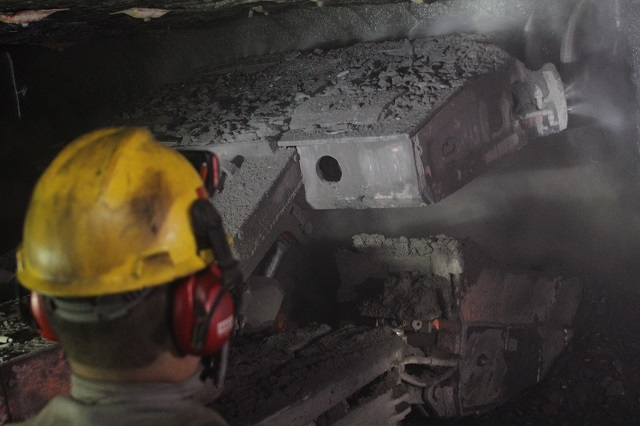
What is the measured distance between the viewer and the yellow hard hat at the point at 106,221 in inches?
A: 47.1

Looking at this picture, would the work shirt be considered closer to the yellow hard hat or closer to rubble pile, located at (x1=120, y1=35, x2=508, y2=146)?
the yellow hard hat

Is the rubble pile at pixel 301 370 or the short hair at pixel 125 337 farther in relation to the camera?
the rubble pile at pixel 301 370

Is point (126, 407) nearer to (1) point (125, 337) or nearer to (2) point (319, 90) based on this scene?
(1) point (125, 337)

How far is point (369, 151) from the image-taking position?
3070 millimetres

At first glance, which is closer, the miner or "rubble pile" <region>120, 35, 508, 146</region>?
the miner

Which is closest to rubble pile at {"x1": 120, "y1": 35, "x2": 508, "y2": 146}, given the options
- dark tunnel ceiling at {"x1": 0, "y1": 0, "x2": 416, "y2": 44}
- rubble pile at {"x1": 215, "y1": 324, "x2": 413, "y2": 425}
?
dark tunnel ceiling at {"x1": 0, "y1": 0, "x2": 416, "y2": 44}

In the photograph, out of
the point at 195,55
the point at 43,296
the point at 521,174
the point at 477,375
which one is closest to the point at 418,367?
the point at 477,375

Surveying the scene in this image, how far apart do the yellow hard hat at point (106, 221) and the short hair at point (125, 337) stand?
2.2 inches

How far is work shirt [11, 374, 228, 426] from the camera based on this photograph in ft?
3.89

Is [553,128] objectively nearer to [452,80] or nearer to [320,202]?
[452,80]

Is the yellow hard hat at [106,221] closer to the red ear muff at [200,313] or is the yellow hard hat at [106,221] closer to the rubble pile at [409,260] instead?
the red ear muff at [200,313]

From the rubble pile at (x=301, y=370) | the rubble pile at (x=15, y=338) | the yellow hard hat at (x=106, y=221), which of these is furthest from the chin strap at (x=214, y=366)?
the rubble pile at (x=301, y=370)

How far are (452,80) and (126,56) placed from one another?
9.45 feet

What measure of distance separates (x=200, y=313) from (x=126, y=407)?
0.22 meters
